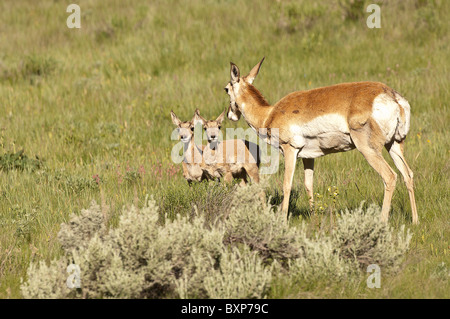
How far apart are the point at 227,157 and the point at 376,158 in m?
2.55

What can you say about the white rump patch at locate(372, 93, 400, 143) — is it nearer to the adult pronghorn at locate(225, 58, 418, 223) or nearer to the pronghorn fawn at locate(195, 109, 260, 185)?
the adult pronghorn at locate(225, 58, 418, 223)

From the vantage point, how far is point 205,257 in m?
5.52

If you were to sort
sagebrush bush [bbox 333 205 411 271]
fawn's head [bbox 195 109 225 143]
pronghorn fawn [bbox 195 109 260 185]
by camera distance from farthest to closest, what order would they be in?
pronghorn fawn [bbox 195 109 260 185]
fawn's head [bbox 195 109 225 143]
sagebrush bush [bbox 333 205 411 271]

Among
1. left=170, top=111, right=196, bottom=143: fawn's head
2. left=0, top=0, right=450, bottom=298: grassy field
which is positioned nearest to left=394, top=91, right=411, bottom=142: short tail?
left=0, top=0, right=450, bottom=298: grassy field

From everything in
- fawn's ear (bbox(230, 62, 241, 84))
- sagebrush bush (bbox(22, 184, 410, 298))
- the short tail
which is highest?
fawn's ear (bbox(230, 62, 241, 84))

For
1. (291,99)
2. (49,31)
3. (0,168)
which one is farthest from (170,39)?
(291,99)

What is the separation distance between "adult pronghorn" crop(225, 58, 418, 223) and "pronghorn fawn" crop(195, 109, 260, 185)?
88 cm

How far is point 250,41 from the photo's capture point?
1541cm

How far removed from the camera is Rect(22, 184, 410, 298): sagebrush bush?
517 cm

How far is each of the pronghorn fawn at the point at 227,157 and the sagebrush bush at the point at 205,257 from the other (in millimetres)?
2813

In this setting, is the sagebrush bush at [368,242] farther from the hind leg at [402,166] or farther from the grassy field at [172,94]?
the hind leg at [402,166]

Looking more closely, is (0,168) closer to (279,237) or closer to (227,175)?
(227,175)

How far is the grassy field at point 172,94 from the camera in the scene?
7304mm

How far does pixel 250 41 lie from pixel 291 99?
25.8ft
